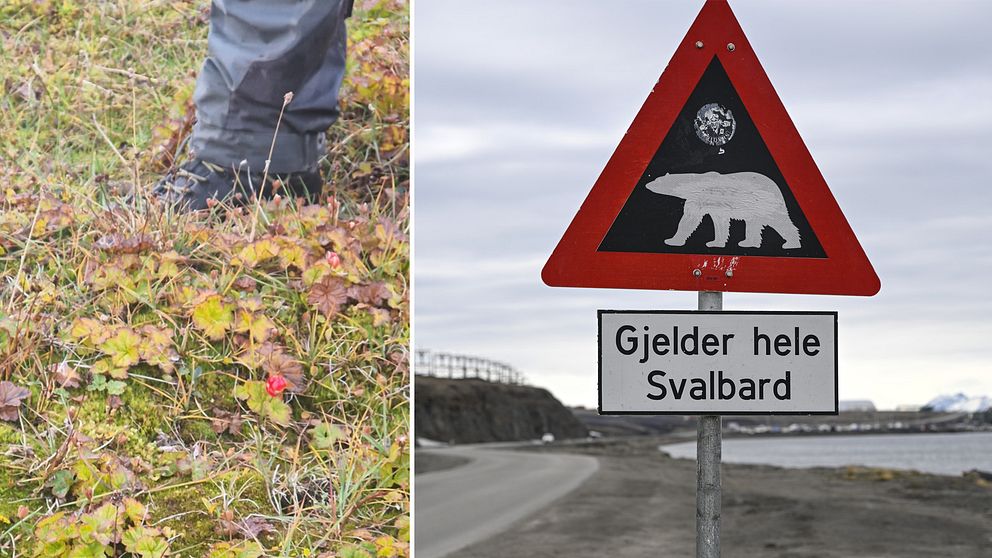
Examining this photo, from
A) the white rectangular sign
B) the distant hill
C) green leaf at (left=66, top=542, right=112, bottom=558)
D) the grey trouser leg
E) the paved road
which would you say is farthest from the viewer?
the distant hill

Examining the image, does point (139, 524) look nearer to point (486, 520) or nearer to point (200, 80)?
point (200, 80)

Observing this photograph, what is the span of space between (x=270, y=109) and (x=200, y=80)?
360mm

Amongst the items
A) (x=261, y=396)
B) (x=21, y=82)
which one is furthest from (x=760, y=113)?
(x=21, y=82)

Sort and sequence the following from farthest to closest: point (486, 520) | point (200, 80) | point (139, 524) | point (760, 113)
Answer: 1. point (486, 520)
2. point (200, 80)
3. point (139, 524)
4. point (760, 113)

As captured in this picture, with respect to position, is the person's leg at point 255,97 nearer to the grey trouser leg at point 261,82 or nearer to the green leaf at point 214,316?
the grey trouser leg at point 261,82

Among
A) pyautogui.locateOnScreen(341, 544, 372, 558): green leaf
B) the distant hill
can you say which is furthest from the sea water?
pyautogui.locateOnScreen(341, 544, 372, 558): green leaf

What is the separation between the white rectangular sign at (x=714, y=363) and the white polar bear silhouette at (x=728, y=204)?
0.21 m

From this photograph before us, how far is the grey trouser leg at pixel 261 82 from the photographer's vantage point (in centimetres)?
464

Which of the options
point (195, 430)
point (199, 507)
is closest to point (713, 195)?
point (195, 430)

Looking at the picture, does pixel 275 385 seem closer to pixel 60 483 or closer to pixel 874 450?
pixel 60 483

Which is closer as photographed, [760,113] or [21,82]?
[760,113]

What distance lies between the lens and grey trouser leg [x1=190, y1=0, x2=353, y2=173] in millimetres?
4637

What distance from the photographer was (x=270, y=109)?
15.2ft

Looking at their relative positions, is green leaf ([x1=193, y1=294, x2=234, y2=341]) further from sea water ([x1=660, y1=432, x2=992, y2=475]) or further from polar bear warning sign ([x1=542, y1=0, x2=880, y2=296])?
sea water ([x1=660, y1=432, x2=992, y2=475])
